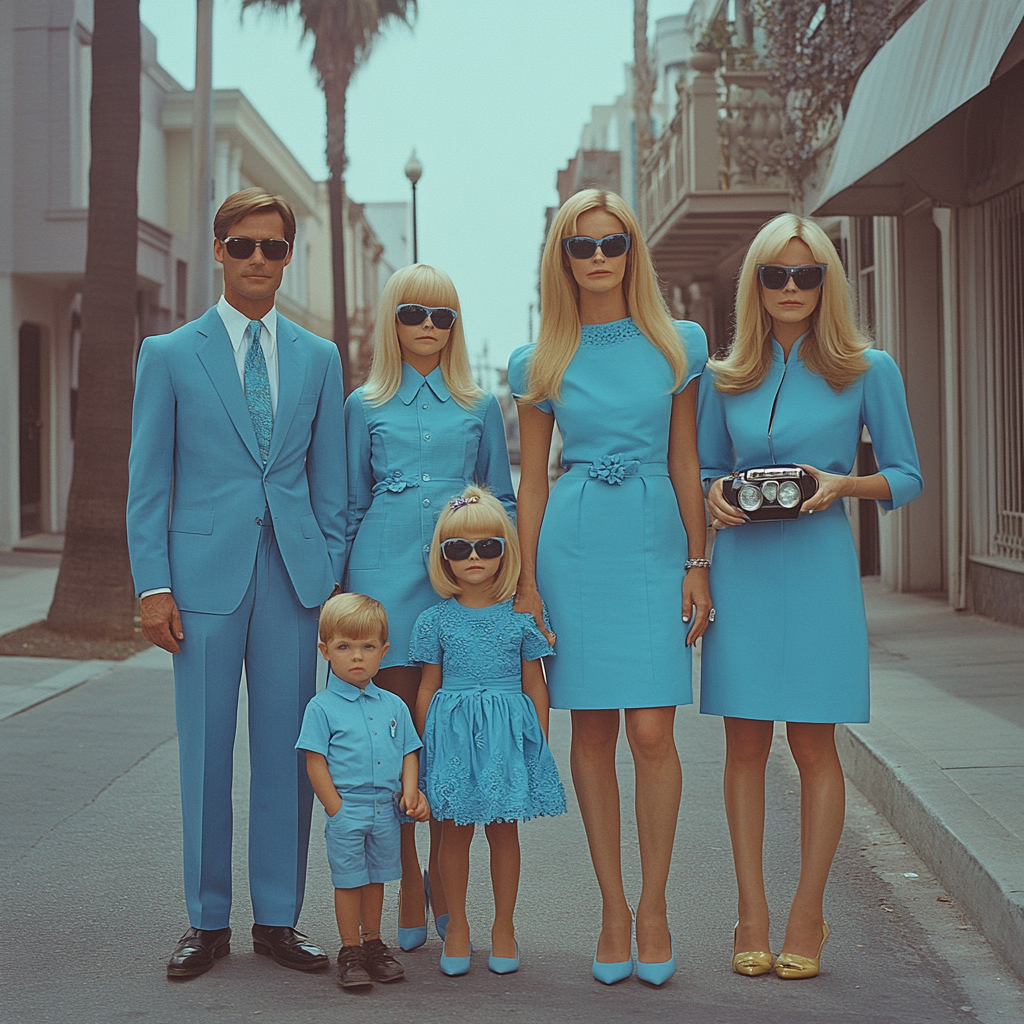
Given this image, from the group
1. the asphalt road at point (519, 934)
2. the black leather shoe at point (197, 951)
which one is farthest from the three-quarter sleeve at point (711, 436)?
the black leather shoe at point (197, 951)

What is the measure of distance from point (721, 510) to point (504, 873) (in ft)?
3.80

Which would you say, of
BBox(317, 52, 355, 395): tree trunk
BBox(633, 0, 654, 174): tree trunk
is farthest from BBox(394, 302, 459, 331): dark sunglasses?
BBox(317, 52, 355, 395): tree trunk

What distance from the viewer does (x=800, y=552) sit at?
4.00m

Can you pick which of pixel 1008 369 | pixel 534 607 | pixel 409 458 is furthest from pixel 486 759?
pixel 1008 369

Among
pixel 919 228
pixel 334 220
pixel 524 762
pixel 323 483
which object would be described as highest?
pixel 334 220

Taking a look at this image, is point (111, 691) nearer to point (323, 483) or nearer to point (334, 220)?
point (323, 483)

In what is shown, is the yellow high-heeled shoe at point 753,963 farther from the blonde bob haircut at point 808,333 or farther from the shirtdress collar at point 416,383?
the shirtdress collar at point 416,383

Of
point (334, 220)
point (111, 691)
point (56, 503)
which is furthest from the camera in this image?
point (334, 220)

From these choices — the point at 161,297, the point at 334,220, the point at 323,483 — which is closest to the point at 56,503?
the point at 161,297

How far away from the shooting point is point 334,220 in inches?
1129

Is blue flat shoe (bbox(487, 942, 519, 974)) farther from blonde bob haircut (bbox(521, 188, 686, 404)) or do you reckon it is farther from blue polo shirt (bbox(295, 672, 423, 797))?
blonde bob haircut (bbox(521, 188, 686, 404))

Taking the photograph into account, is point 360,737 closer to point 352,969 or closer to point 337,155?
point 352,969

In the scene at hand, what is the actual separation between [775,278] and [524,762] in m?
1.50

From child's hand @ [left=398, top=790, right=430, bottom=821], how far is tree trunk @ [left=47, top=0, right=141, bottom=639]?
25.4ft
